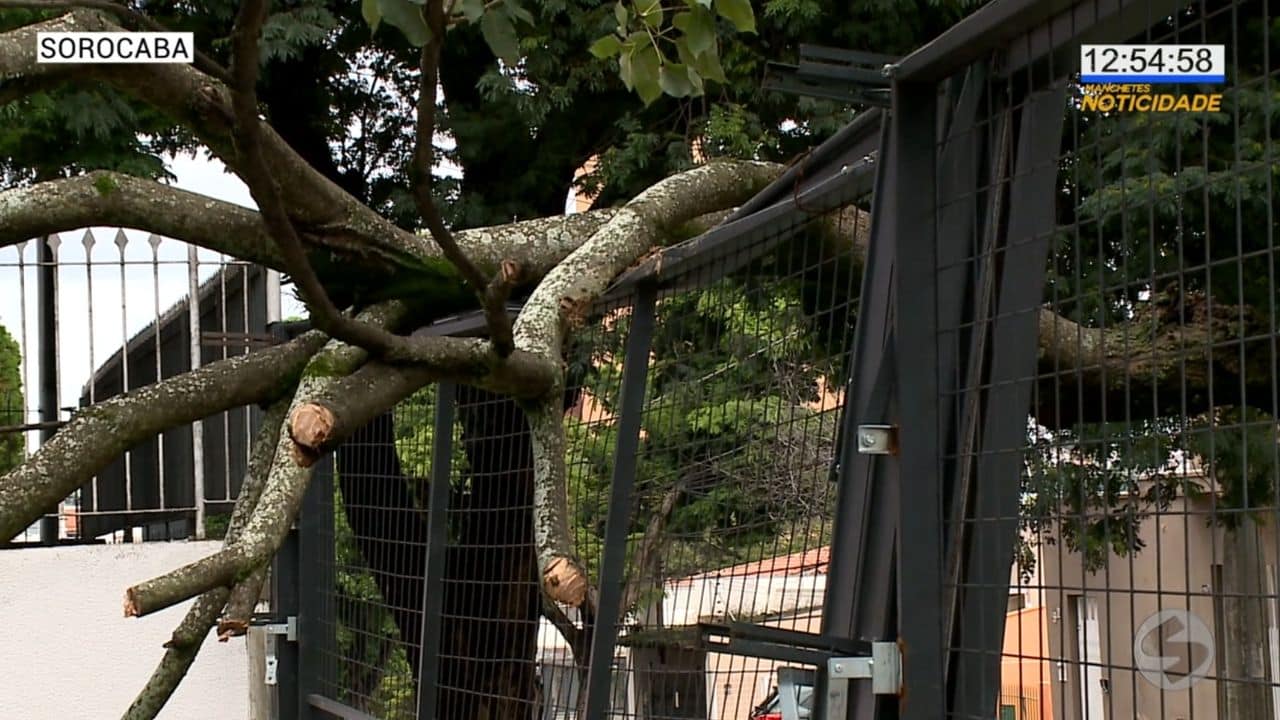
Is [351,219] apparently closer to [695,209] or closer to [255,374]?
[255,374]

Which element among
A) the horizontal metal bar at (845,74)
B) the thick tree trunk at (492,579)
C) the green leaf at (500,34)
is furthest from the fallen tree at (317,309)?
the horizontal metal bar at (845,74)

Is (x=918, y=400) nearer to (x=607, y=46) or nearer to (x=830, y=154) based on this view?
(x=607, y=46)

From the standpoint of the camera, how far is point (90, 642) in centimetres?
868

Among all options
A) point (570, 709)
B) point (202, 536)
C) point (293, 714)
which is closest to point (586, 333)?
point (570, 709)

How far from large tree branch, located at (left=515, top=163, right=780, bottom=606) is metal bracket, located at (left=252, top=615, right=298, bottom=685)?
2949 mm

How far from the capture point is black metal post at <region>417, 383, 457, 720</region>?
5746 mm

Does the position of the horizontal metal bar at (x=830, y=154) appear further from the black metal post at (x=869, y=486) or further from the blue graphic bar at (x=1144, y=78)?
the blue graphic bar at (x=1144, y=78)

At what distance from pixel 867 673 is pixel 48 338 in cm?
712

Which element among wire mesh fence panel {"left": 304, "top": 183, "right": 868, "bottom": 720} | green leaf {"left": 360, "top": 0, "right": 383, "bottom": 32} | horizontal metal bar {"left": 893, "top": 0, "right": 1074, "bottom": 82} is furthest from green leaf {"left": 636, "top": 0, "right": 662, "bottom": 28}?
wire mesh fence panel {"left": 304, "top": 183, "right": 868, "bottom": 720}

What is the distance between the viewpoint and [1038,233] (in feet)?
8.86

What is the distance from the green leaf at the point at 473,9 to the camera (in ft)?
6.73

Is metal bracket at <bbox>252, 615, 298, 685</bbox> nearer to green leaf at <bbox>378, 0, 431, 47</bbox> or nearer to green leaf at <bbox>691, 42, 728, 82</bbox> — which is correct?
green leaf at <bbox>691, 42, 728, 82</bbox>

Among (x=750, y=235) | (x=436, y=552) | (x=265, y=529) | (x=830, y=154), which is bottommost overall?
(x=436, y=552)

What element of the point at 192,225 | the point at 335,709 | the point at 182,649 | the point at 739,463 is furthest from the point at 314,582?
the point at 739,463
